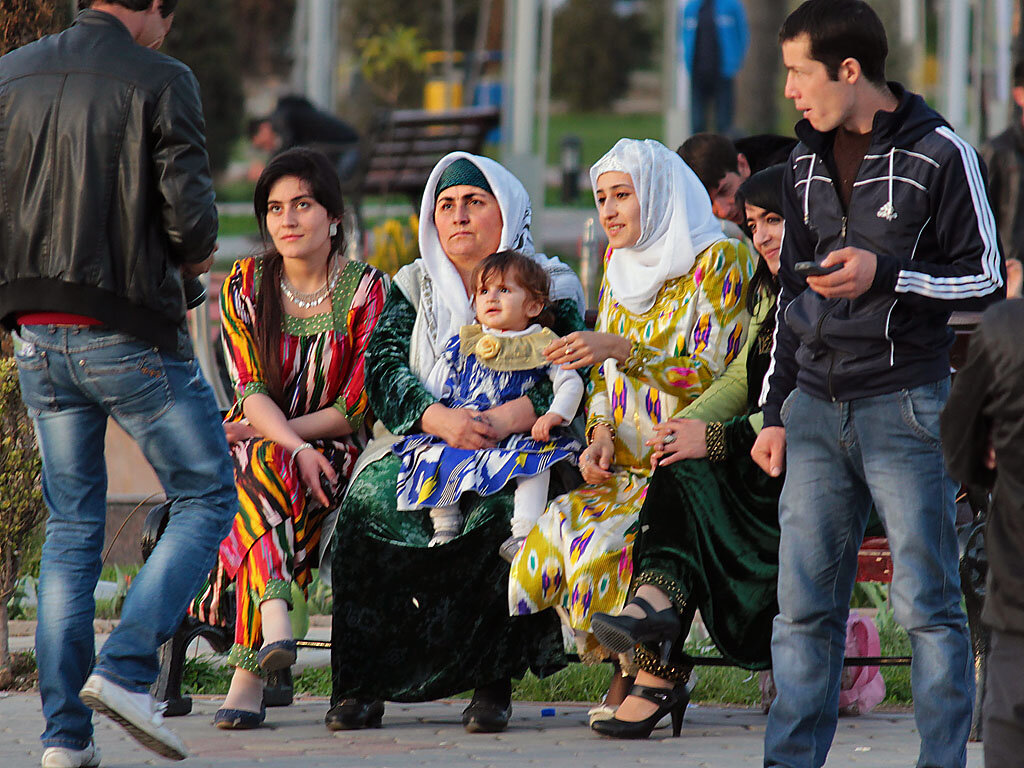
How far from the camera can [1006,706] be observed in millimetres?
2795

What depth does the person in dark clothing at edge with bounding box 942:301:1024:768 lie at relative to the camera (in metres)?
2.74

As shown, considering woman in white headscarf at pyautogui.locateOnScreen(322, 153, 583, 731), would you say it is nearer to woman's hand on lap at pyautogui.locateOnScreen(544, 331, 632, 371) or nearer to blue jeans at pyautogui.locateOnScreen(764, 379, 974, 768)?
woman's hand on lap at pyautogui.locateOnScreen(544, 331, 632, 371)

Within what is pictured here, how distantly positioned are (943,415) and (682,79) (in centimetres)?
1082

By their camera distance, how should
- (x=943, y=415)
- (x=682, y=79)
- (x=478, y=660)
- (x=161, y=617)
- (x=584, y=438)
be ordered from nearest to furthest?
(x=943, y=415) < (x=161, y=617) < (x=478, y=660) < (x=584, y=438) < (x=682, y=79)

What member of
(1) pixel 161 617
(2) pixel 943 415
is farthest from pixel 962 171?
(1) pixel 161 617

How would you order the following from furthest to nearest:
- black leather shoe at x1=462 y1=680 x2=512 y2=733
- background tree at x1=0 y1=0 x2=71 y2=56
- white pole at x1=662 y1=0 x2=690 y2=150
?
white pole at x1=662 y1=0 x2=690 y2=150
background tree at x1=0 y1=0 x2=71 y2=56
black leather shoe at x1=462 y1=680 x2=512 y2=733

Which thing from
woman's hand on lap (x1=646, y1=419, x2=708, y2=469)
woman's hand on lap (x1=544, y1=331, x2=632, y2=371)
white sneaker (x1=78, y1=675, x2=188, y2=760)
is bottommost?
white sneaker (x1=78, y1=675, x2=188, y2=760)

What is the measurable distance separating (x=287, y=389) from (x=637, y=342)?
1136 mm

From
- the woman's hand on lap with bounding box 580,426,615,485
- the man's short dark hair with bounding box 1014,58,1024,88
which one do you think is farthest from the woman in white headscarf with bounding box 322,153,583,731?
the man's short dark hair with bounding box 1014,58,1024,88

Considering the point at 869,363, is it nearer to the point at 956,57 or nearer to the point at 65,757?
the point at 65,757

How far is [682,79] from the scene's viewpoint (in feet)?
43.8

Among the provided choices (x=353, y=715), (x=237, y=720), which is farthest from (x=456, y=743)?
(x=237, y=720)

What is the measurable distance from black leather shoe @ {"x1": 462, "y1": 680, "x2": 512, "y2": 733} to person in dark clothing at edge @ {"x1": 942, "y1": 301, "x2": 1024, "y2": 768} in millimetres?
1854

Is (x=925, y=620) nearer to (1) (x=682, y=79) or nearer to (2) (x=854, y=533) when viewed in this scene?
(2) (x=854, y=533)
